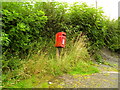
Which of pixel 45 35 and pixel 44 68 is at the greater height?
pixel 45 35

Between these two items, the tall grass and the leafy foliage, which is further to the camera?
the leafy foliage

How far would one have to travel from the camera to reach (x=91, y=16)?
6156 millimetres

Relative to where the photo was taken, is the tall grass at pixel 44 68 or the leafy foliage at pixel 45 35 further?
the leafy foliage at pixel 45 35

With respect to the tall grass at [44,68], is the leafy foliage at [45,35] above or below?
above

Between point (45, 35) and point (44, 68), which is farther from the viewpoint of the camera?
point (45, 35)

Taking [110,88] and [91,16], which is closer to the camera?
[110,88]

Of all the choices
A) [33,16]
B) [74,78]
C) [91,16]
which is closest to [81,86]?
[74,78]

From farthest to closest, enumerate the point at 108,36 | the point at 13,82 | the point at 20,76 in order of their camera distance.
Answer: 1. the point at 108,36
2. the point at 20,76
3. the point at 13,82

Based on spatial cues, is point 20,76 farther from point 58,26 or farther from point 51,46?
point 58,26

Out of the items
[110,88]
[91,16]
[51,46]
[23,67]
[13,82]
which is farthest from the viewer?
[91,16]

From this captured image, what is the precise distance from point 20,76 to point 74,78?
119cm

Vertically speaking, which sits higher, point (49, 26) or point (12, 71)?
point (49, 26)

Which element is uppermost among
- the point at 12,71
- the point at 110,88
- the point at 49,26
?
the point at 49,26

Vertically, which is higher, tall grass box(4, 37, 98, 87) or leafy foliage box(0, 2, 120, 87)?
leafy foliage box(0, 2, 120, 87)
